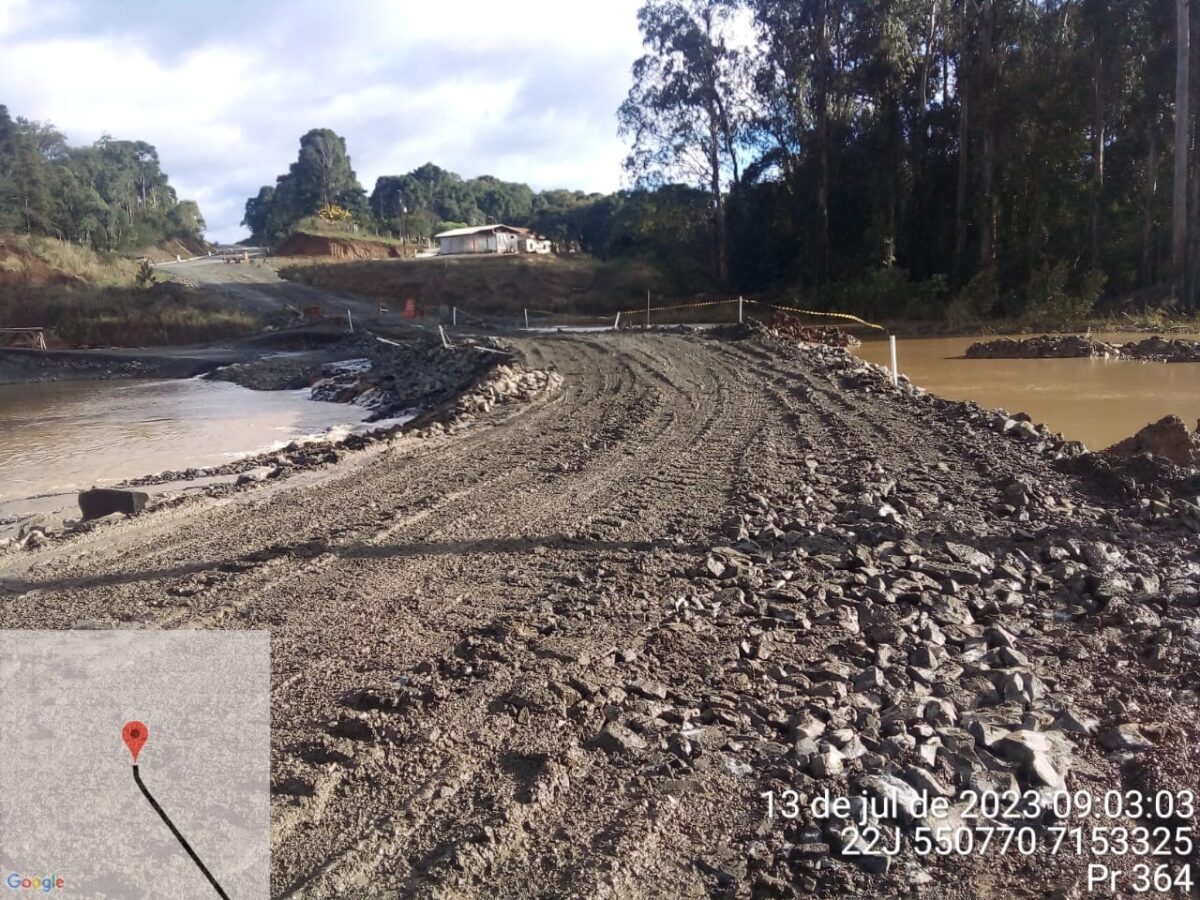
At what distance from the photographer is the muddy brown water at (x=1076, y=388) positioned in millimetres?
14555

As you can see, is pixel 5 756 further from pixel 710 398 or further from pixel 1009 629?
pixel 710 398

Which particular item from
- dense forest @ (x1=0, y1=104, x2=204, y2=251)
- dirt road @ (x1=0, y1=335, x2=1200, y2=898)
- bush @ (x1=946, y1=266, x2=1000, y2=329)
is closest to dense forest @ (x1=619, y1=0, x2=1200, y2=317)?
bush @ (x1=946, y1=266, x2=1000, y2=329)

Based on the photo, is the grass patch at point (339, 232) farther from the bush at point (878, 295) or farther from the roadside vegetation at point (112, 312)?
the bush at point (878, 295)

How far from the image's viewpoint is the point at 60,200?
6506 centimetres

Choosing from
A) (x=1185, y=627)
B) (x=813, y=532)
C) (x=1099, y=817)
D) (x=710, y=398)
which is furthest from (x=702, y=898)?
(x=710, y=398)

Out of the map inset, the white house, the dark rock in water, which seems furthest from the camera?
the white house

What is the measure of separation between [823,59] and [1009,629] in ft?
130

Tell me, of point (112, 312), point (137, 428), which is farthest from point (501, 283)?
point (137, 428)

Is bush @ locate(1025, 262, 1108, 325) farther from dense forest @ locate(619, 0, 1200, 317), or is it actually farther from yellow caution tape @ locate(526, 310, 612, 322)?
yellow caution tape @ locate(526, 310, 612, 322)

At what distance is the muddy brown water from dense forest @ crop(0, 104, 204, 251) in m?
61.5

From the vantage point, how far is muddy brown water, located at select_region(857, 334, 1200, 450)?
573 inches

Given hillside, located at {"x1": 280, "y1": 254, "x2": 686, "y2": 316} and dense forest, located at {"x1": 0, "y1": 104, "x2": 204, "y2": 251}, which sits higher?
dense forest, located at {"x1": 0, "y1": 104, "x2": 204, "y2": 251}

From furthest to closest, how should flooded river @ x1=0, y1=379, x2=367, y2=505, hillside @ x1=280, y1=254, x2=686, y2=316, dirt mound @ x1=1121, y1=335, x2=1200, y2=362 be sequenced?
hillside @ x1=280, y1=254, x2=686, y2=316
dirt mound @ x1=1121, y1=335, x2=1200, y2=362
flooded river @ x1=0, y1=379, x2=367, y2=505

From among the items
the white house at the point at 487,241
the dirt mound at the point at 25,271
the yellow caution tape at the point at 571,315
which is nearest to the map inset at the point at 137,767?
the yellow caution tape at the point at 571,315
